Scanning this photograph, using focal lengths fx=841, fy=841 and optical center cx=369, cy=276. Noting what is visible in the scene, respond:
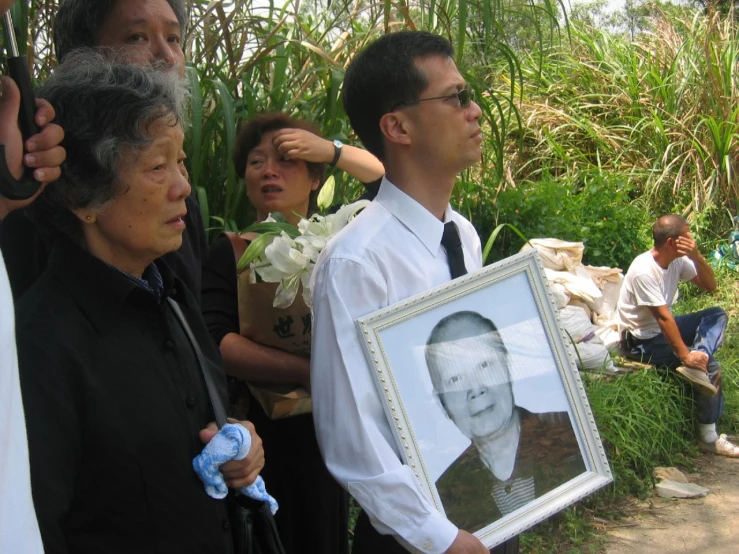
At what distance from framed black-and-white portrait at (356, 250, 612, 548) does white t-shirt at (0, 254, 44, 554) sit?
888 millimetres

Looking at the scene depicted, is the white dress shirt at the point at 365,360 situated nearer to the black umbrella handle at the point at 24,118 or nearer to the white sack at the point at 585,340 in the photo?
the black umbrella handle at the point at 24,118

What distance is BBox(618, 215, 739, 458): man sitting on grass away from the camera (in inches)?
195

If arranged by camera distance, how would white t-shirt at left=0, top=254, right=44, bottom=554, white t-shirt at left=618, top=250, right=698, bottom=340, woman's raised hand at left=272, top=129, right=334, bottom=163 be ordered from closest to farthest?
1. white t-shirt at left=0, top=254, right=44, bottom=554
2. woman's raised hand at left=272, top=129, right=334, bottom=163
3. white t-shirt at left=618, top=250, right=698, bottom=340

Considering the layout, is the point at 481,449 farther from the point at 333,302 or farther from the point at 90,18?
the point at 90,18

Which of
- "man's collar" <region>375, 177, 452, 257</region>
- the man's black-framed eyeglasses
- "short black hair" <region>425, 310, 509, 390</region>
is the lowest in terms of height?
"short black hair" <region>425, 310, 509, 390</region>

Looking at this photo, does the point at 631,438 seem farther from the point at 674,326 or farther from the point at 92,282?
the point at 92,282

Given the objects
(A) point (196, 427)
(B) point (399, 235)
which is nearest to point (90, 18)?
(B) point (399, 235)

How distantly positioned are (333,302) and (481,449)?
435 mm

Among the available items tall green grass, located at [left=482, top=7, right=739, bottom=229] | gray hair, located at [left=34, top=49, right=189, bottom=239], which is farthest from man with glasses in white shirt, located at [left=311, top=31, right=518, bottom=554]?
tall green grass, located at [left=482, top=7, right=739, bottom=229]

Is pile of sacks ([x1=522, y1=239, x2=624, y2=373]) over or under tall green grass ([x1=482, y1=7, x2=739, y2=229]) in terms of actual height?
under

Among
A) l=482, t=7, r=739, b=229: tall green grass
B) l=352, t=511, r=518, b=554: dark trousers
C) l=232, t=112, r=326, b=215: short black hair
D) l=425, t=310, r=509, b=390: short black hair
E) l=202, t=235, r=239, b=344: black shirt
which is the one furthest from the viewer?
l=482, t=7, r=739, b=229: tall green grass

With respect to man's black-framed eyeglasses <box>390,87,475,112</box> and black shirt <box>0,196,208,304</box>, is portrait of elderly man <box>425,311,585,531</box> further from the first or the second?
black shirt <box>0,196,208,304</box>

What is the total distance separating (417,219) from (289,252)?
30 centimetres

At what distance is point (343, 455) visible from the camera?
1.69m
